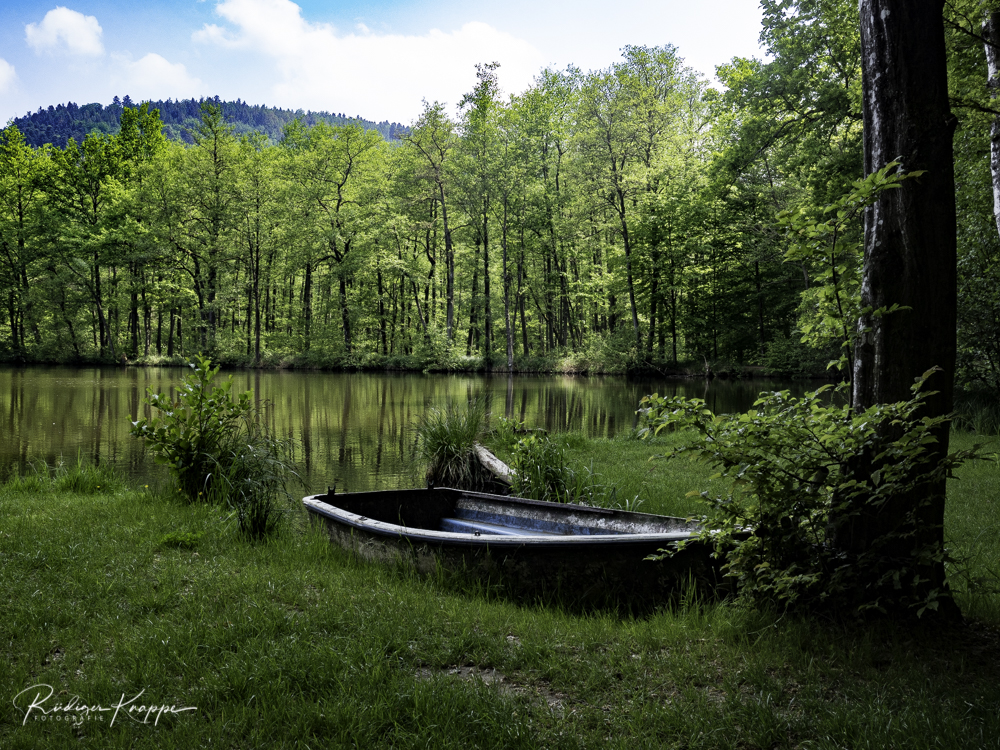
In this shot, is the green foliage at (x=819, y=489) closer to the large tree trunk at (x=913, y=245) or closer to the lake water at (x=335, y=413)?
the large tree trunk at (x=913, y=245)

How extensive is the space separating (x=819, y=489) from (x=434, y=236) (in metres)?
43.0

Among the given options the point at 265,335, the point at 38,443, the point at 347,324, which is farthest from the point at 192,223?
the point at 38,443

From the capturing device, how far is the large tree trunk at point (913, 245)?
3.14 m

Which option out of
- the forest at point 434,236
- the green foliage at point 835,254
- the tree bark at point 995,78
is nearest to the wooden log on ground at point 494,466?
the green foliage at point 835,254

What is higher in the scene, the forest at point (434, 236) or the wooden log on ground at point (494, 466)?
the forest at point (434, 236)

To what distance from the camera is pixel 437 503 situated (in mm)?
6473

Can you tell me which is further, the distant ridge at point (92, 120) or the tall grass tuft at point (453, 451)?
the distant ridge at point (92, 120)

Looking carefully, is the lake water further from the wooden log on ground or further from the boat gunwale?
the boat gunwale

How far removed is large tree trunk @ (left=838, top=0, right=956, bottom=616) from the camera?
123 inches

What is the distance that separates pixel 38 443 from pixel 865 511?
45.1 feet

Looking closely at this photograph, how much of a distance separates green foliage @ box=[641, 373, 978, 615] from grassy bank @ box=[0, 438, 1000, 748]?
9.2 inches

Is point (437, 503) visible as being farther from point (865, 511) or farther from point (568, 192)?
point (568, 192)

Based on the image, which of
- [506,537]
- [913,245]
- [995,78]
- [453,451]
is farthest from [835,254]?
[995,78]

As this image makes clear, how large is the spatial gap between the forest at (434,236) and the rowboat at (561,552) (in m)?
24.1
